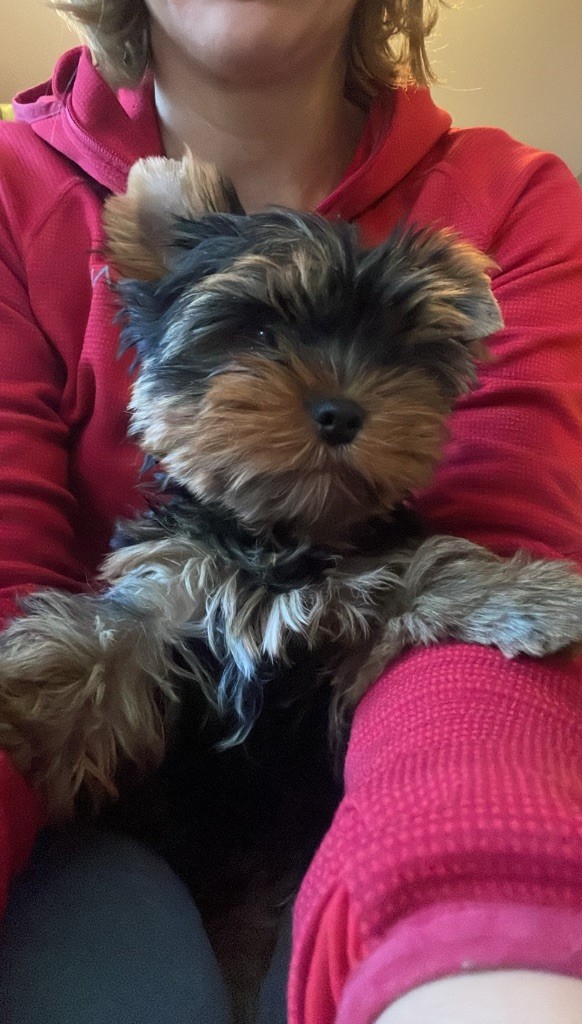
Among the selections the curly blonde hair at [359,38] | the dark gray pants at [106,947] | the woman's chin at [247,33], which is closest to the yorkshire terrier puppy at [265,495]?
the dark gray pants at [106,947]

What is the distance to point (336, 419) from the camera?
3.97ft

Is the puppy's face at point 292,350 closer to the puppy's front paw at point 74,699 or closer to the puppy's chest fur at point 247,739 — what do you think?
the puppy's chest fur at point 247,739

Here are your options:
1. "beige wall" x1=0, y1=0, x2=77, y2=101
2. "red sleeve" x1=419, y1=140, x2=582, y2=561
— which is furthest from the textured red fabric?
"beige wall" x1=0, y1=0, x2=77, y2=101

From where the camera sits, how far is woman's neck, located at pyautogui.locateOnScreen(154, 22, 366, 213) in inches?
76.2

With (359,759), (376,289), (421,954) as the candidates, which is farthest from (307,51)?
(421,954)

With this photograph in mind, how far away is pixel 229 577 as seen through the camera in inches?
54.3

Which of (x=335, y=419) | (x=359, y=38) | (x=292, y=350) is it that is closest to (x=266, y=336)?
(x=292, y=350)

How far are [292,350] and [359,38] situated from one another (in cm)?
124

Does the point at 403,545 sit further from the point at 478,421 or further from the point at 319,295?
the point at 319,295

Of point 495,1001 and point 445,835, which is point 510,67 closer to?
point 445,835

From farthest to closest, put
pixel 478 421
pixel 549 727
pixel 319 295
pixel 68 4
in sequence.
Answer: pixel 68 4
pixel 478 421
pixel 319 295
pixel 549 727

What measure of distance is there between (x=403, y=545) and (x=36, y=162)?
1.25m

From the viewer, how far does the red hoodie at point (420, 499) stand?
760 millimetres

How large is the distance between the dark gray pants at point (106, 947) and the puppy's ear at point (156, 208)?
1.02m
